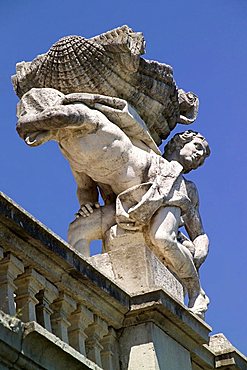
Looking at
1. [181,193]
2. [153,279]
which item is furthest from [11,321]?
[181,193]

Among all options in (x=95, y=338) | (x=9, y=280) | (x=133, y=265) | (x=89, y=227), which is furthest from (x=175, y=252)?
(x=9, y=280)

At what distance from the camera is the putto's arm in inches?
393

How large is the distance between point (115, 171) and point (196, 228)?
1.16m

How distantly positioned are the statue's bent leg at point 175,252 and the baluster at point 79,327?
131cm

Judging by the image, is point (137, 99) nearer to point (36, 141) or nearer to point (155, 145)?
point (155, 145)

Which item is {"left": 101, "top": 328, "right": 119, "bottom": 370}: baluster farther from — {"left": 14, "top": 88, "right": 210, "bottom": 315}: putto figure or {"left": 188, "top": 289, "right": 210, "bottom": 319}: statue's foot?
{"left": 188, "top": 289, "right": 210, "bottom": 319}: statue's foot

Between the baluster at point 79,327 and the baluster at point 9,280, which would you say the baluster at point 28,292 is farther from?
the baluster at point 79,327

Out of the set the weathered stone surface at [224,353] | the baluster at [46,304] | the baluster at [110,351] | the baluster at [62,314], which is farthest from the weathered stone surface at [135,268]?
the baluster at [46,304]

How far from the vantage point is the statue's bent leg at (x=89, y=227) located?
9422mm

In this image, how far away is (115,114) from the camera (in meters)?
9.60

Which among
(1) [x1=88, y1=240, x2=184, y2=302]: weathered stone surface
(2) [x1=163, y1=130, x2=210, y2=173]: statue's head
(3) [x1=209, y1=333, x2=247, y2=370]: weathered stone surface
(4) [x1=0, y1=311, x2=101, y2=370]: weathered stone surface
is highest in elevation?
(2) [x1=163, y1=130, x2=210, y2=173]: statue's head

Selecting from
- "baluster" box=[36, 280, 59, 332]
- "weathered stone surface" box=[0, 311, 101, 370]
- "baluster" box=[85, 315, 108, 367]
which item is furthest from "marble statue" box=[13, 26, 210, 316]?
"weathered stone surface" box=[0, 311, 101, 370]

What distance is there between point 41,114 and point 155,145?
4.45 feet

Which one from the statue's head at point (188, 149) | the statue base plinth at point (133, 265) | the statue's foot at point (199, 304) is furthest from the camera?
the statue's head at point (188, 149)
